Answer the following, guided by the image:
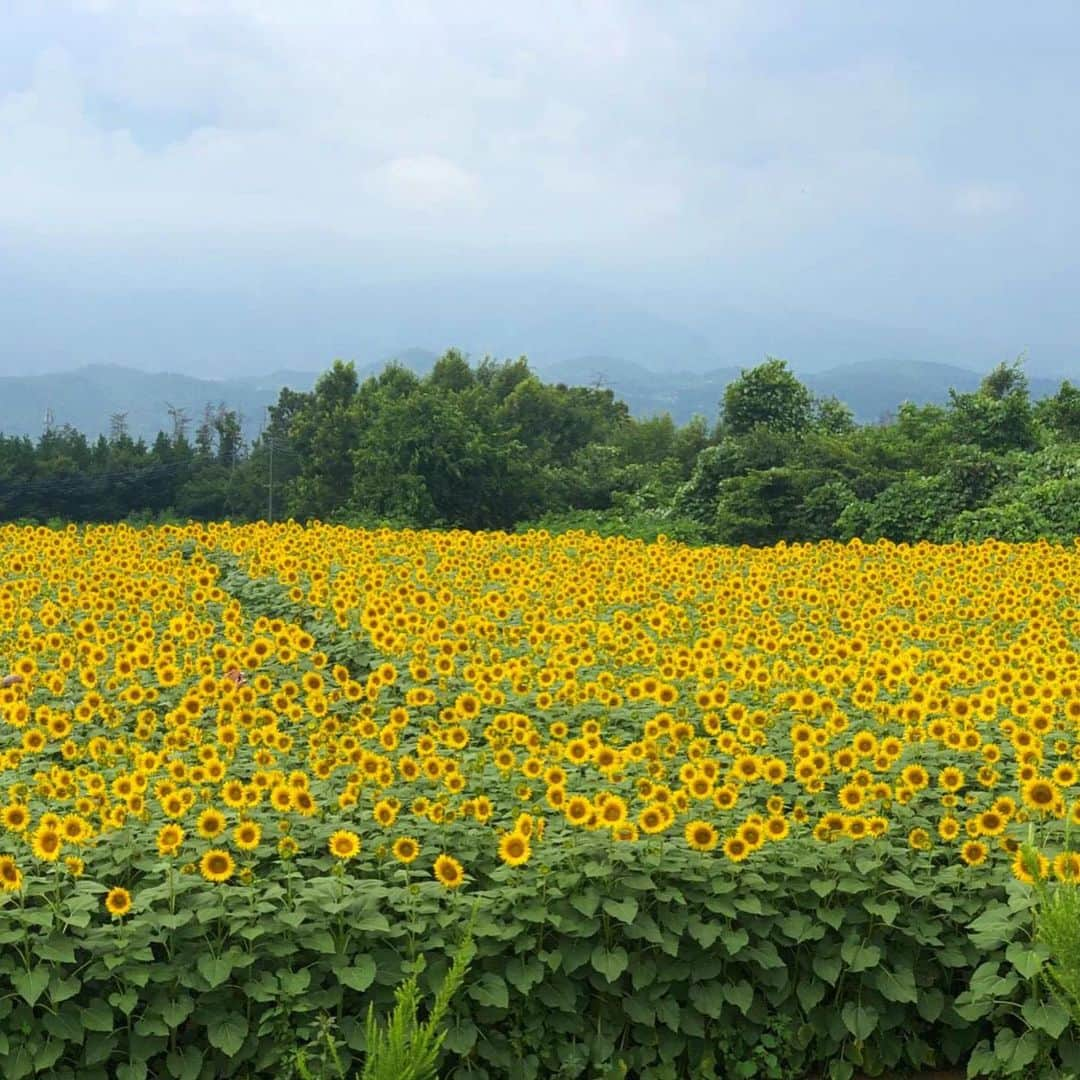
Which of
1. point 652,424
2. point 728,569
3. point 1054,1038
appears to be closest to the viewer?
point 1054,1038

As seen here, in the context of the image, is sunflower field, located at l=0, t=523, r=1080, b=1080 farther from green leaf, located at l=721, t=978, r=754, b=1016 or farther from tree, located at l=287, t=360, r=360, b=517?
tree, located at l=287, t=360, r=360, b=517

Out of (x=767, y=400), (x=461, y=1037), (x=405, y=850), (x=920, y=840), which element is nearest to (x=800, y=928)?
(x=920, y=840)

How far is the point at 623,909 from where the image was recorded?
4648 millimetres

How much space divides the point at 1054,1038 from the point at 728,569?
316 inches

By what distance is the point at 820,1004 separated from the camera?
4.97 m

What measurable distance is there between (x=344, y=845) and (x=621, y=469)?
34004 mm

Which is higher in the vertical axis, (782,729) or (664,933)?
(782,729)

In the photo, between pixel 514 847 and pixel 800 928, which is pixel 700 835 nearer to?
pixel 800 928

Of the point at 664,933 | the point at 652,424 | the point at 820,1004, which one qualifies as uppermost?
the point at 652,424

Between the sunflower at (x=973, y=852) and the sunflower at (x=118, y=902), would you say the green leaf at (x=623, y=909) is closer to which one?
the sunflower at (x=973, y=852)

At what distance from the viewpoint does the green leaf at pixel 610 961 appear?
4.62 meters

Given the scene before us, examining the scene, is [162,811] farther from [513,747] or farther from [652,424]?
[652,424]

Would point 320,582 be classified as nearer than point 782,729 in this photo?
No

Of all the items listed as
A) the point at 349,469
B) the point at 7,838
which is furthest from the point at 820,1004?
the point at 349,469
